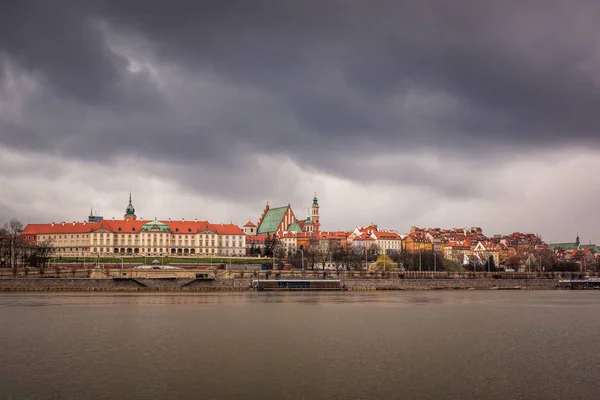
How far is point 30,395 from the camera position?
21.7m

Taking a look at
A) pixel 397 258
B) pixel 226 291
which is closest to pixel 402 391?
pixel 226 291

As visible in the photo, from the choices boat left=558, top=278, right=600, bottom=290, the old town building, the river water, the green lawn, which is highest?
the old town building

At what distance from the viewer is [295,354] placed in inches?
1192

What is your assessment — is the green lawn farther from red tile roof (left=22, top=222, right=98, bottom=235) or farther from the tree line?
red tile roof (left=22, top=222, right=98, bottom=235)

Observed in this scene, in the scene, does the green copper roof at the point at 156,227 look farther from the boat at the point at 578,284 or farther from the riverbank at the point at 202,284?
the boat at the point at 578,284

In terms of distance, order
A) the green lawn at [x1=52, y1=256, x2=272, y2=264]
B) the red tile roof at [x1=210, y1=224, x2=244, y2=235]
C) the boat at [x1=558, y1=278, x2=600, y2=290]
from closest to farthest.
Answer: the boat at [x1=558, y1=278, x2=600, y2=290], the green lawn at [x1=52, y1=256, x2=272, y2=264], the red tile roof at [x1=210, y1=224, x2=244, y2=235]

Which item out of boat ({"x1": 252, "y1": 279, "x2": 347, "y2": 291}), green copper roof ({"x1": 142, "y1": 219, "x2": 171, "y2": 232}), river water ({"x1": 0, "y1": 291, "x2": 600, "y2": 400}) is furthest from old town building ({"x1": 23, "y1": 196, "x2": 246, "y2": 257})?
river water ({"x1": 0, "y1": 291, "x2": 600, "y2": 400})

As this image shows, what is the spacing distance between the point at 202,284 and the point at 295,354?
2343 inches

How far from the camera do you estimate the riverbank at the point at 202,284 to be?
80.7 meters

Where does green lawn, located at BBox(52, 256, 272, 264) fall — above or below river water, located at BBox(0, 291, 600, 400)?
above

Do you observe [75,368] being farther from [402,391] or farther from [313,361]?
[402,391]

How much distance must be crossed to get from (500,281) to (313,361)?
272 ft

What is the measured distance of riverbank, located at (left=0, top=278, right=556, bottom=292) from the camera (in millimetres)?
80688

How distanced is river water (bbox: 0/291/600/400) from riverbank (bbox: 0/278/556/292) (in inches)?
1209
